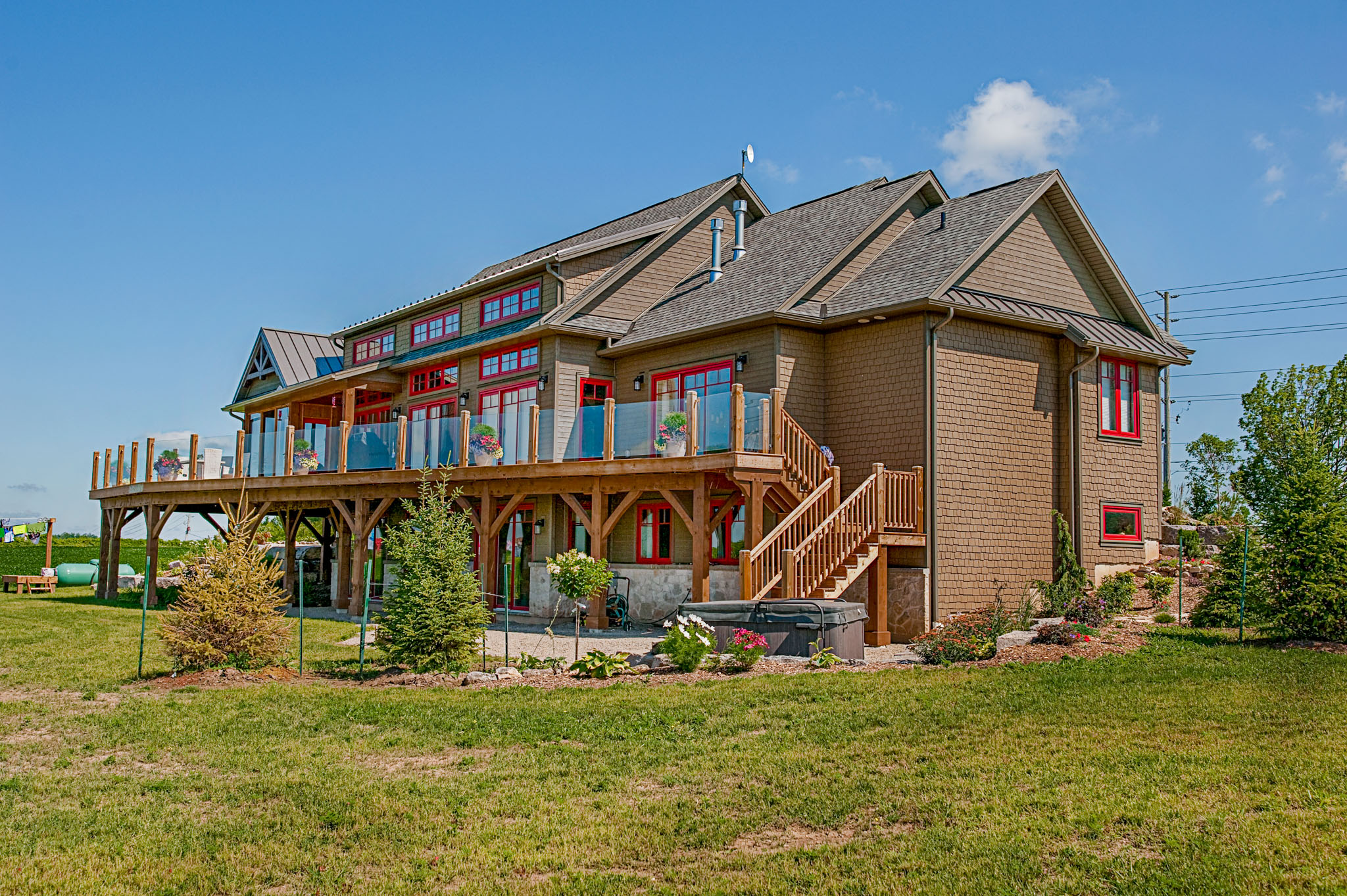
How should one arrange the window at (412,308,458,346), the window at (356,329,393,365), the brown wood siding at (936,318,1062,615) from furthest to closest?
the window at (356,329,393,365) → the window at (412,308,458,346) → the brown wood siding at (936,318,1062,615)

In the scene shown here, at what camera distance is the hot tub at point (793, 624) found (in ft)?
44.0

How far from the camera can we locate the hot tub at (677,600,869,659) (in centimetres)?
1341

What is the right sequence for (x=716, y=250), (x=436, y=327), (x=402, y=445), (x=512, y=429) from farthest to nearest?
(x=436, y=327)
(x=716, y=250)
(x=402, y=445)
(x=512, y=429)

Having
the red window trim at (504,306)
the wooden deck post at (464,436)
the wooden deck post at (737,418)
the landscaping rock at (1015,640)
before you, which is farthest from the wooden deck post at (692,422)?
the red window trim at (504,306)

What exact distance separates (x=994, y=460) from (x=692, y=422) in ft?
17.3

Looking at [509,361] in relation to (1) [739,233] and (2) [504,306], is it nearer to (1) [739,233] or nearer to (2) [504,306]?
(2) [504,306]

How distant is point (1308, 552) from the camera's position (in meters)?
13.0

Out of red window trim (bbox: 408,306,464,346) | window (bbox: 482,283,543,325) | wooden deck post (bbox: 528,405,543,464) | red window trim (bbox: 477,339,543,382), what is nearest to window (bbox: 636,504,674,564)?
wooden deck post (bbox: 528,405,543,464)

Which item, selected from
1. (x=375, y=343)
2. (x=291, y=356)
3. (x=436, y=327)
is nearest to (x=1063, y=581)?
(x=436, y=327)

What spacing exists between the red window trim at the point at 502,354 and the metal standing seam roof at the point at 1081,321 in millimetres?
8835

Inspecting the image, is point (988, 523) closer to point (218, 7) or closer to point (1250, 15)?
point (1250, 15)

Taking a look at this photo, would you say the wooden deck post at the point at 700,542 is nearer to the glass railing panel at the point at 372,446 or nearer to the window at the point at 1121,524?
the window at the point at 1121,524

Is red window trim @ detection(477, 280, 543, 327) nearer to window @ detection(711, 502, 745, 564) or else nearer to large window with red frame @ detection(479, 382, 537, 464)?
large window with red frame @ detection(479, 382, 537, 464)

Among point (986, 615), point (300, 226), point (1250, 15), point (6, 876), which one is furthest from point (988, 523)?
point (6, 876)
